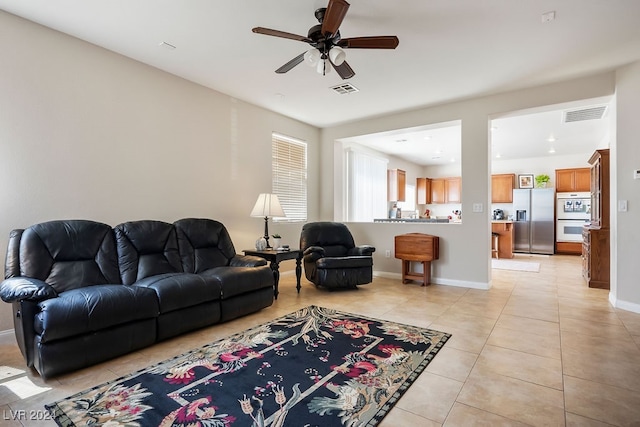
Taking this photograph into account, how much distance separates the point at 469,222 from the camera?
187 inches

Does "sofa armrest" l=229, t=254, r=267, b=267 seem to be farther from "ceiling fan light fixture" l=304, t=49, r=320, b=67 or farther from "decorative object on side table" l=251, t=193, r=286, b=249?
"ceiling fan light fixture" l=304, t=49, r=320, b=67

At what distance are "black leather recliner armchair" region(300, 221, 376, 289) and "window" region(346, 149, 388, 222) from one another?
1.79 metres

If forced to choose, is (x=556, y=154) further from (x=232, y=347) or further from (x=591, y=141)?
(x=232, y=347)

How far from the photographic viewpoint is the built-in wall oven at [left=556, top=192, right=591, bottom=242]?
27.4 ft

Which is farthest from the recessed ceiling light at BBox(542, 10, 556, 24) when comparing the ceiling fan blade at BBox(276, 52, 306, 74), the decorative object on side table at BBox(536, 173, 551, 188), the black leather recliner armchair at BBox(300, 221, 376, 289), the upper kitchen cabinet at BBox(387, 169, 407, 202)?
the decorative object on side table at BBox(536, 173, 551, 188)

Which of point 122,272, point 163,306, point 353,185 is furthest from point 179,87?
point 353,185

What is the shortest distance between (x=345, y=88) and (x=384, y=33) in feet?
4.28

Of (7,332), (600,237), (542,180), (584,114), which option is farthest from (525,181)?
(7,332)

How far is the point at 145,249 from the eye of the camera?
3.32 m

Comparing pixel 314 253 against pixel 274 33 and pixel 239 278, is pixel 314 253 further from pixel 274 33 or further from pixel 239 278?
pixel 274 33

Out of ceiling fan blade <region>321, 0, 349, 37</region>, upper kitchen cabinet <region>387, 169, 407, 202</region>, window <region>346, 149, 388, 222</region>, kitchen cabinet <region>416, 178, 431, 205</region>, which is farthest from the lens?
kitchen cabinet <region>416, 178, 431, 205</region>

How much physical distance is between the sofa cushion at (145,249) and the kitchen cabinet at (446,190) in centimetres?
900

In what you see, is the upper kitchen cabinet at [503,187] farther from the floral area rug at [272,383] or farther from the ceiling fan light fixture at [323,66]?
the ceiling fan light fixture at [323,66]

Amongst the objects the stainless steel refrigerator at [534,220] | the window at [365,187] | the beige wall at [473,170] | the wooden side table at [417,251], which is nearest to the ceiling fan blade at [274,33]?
the beige wall at [473,170]
